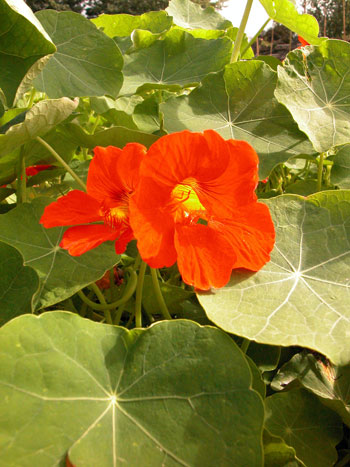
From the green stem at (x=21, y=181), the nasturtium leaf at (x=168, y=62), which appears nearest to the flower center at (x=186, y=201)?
the green stem at (x=21, y=181)

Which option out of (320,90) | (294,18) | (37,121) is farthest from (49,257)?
(294,18)

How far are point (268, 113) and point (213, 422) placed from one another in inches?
22.4

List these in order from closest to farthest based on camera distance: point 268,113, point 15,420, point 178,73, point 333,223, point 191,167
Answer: point 15,420 < point 191,167 < point 333,223 < point 268,113 < point 178,73

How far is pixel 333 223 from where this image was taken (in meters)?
0.65

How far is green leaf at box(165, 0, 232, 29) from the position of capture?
1469mm

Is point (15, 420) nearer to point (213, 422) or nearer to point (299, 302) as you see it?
point (213, 422)

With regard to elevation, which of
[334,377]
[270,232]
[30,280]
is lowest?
[334,377]

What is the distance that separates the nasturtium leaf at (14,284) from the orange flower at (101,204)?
9 cm

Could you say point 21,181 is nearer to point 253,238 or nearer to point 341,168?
point 253,238

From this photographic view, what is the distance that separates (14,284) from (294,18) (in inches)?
33.5

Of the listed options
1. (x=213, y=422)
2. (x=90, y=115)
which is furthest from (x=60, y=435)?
(x=90, y=115)

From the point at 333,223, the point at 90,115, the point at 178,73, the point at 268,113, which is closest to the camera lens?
the point at 333,223

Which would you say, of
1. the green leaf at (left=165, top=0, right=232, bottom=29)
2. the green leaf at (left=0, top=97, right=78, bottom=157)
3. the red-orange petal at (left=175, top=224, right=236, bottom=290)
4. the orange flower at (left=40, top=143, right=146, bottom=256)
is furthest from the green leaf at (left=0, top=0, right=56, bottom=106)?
the green leaf at (left=165, top=0, right=232, bottom=29)

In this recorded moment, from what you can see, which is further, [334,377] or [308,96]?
[308,96]
